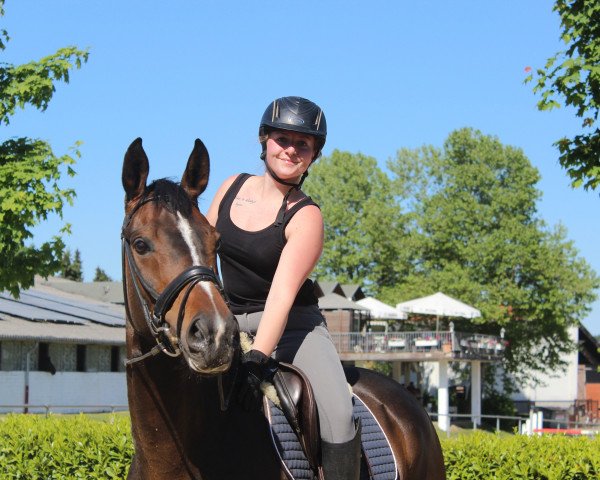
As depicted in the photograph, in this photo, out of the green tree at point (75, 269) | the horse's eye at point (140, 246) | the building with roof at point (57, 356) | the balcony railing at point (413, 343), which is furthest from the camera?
the green tree at point (75, 269)

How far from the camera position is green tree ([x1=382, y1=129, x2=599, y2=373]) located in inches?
2115

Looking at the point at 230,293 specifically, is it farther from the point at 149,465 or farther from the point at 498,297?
the point at 498,297

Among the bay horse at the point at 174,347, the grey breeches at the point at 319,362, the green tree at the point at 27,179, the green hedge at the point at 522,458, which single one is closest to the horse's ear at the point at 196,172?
the bay horse at the point at 174,347

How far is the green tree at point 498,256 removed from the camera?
5372 cm

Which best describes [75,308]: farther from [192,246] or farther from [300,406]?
[192,246]

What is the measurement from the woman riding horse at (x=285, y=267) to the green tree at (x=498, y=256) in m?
50.2

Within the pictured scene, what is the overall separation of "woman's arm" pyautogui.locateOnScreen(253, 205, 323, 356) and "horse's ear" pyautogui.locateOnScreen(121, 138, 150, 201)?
683 mm

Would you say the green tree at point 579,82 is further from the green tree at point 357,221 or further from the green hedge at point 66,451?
the green tree at point 357,221

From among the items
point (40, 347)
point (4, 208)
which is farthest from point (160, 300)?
point (40, 347)

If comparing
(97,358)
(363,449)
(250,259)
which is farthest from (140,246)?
→ (97,358)

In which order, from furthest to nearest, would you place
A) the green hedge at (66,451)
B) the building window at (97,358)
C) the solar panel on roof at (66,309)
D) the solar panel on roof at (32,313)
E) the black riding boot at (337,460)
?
1. the solar panel on roof at (66,309)
2. the building window at (97,358)
3. the solar panel on roof at (32,313)
4. the green hedge at (66,451)
5. the black riding boot at (337,460)

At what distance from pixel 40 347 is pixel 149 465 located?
1305 inches

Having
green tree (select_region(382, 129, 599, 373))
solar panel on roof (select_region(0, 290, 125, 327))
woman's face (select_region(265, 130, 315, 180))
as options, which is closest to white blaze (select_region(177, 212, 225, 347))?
woman's face (select_region(265, 130, 315, 180))

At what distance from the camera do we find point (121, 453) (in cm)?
965
